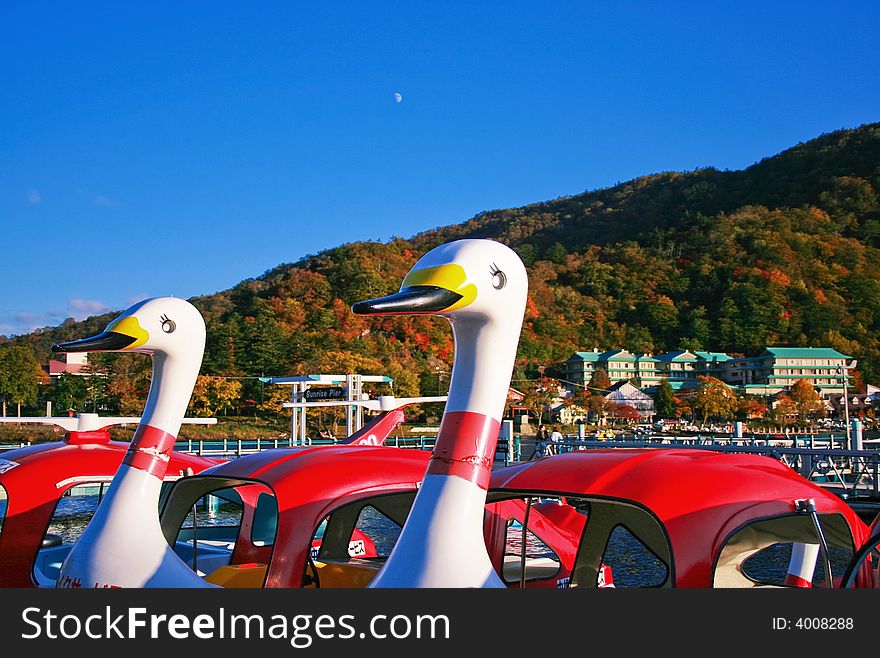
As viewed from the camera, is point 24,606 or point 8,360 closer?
point 24,606

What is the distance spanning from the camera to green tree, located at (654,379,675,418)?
6756 centimetres

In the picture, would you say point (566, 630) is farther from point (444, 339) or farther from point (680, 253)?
point (680, 253)

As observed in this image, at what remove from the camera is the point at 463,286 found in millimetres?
4336

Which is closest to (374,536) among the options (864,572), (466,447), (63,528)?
(63,528)

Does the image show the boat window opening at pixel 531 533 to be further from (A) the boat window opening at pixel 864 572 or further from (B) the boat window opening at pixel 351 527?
(A) the boat window opening at pixel 864 572

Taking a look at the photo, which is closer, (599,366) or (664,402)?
(664,402)

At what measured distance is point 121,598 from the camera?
3900 millimetres

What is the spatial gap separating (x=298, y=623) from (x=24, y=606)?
1.24m

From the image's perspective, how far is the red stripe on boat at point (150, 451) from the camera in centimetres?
618

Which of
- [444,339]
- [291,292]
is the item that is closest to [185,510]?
[444,339]

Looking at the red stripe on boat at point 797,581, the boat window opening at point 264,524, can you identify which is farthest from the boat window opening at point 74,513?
the red stripe on boat at point 797,581

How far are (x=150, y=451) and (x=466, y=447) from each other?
9.51 feet

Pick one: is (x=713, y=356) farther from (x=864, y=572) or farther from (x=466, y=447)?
(x=466, y=447)

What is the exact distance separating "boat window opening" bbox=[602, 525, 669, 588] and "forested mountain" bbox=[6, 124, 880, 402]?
33.3 meters
